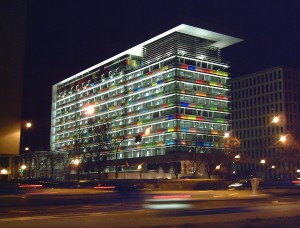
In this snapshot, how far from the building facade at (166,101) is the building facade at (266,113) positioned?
32.6 m

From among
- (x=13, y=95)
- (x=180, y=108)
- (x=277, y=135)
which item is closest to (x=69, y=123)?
(x=180, y=108)

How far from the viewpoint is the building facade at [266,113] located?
154 metres

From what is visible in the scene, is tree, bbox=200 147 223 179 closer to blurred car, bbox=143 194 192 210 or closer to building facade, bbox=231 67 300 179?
building facade, bbox=231 67 300 179

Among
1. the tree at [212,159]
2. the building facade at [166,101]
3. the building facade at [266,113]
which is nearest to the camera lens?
the tree at [212,159]

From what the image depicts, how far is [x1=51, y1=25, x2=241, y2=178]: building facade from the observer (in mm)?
120875

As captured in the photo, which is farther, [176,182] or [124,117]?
[124,117]

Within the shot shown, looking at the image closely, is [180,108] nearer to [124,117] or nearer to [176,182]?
[124,117]

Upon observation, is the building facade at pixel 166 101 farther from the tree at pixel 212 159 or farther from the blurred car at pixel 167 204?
the blurred car at pixel 167 204

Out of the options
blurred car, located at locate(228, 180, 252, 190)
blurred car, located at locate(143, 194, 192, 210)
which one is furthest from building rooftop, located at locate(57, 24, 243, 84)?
blurred car, located at locate(143, 194, 192, 210)

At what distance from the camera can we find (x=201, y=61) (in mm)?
127938

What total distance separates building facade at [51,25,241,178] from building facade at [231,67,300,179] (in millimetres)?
32601

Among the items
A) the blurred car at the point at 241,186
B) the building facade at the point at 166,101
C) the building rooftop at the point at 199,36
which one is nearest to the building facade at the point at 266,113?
the building facade at the point at 166,101

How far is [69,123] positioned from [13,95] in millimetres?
147954

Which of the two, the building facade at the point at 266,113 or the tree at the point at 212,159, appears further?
the building facade at the point at 266,113
